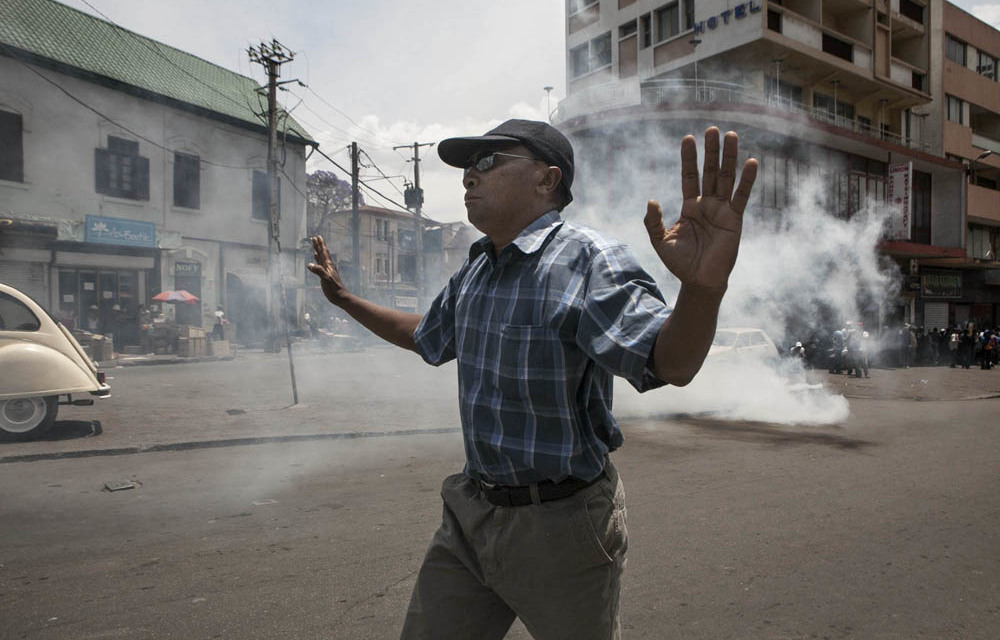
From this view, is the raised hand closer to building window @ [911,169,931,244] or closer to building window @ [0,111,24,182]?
building window @ [0,111,24,182]

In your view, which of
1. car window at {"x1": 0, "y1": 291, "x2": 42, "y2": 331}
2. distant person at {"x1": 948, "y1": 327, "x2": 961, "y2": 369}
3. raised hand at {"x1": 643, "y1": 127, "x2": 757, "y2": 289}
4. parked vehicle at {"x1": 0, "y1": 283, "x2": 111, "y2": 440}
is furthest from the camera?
distant person at {"x1": 948, "y1": 327, "x2": 961, "y2": 369}

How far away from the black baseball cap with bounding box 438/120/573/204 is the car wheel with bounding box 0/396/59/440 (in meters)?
6.31

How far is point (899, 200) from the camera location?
2053 centimetres

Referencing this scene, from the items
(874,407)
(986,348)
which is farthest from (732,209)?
(986,348)

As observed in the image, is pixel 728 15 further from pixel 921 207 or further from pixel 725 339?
pixel 725 339

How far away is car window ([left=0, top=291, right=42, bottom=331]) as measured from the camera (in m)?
6.20

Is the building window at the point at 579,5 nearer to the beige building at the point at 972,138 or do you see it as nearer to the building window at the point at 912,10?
the building window at the point at 912,10

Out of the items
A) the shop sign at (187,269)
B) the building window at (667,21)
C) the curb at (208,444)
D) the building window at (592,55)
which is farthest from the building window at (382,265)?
the curb at (208,444)

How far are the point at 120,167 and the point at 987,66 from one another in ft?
107

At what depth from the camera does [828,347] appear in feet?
51.3

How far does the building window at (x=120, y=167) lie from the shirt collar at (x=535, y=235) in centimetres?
750

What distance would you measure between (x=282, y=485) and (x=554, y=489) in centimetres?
384

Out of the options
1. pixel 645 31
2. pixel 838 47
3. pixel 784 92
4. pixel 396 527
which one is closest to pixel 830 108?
pixel 838 47

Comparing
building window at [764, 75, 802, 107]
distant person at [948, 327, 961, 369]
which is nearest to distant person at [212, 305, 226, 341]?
building window at [764, 75, 802, 107]
